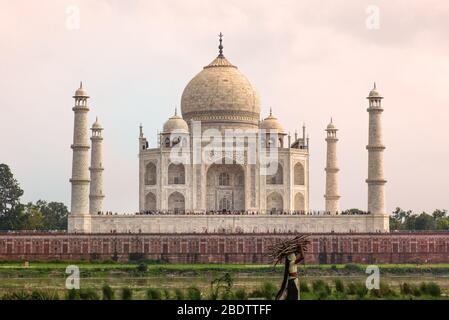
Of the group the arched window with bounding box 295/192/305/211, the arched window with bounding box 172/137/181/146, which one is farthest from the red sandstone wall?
the arched window with bounding box 172/137/181/146

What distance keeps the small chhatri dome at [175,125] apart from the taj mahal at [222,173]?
8 centimetres

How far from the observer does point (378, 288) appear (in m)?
36.5

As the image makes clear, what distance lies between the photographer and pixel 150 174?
69062 millimetres

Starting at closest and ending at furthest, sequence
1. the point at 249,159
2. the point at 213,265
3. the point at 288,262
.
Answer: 1. the point at 288,262
2. the point at 213,265
3. the point at 249,159

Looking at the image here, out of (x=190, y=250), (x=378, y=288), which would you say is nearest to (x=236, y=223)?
(x=190, y=250)

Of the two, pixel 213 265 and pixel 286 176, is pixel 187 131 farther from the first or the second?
pixel 213 265

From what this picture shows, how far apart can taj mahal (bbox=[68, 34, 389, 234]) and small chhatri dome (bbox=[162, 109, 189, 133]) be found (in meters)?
0.08

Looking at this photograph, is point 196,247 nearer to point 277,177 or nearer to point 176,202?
point 176,202

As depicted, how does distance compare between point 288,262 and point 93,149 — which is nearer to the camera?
point 288,262

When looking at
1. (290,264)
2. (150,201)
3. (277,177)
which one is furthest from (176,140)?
(290,264)

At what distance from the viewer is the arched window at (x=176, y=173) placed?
224ft

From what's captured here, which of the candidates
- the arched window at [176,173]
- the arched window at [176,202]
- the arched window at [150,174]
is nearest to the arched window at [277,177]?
the arched window at [176,173]

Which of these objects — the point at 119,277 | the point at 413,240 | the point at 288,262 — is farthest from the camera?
the point at 413,240
